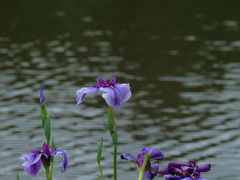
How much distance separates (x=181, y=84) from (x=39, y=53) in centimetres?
404

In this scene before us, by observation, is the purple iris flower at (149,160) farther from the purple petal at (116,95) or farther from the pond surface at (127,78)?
the pond surface at (127,78)

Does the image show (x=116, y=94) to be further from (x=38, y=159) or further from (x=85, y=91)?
(x=38, y=159)

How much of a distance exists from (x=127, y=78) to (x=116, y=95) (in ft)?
27.8

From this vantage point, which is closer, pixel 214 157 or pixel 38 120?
pixel 214 157

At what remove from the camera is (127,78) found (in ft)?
37.5

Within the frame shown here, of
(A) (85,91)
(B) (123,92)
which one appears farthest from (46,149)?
(B) (123,92)

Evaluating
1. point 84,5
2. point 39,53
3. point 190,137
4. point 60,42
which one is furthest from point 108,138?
point 84,5

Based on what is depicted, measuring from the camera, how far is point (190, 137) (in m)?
8.43

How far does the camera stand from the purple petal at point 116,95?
116 inches

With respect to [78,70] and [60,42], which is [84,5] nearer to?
[60,42]

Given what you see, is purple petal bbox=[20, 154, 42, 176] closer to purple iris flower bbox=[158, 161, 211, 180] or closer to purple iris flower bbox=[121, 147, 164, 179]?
purple iris flower bbox=[121, 147, 164, 179]

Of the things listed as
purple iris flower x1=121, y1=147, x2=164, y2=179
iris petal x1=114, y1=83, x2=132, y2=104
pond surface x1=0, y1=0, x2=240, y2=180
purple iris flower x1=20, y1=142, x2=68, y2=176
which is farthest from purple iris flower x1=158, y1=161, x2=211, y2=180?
pond surface x1=0, y1=0, x2=240, y2=180

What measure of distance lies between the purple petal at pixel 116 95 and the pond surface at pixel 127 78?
Result: 4076 mm

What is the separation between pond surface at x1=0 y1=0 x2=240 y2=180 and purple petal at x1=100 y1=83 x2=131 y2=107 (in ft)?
13.4
